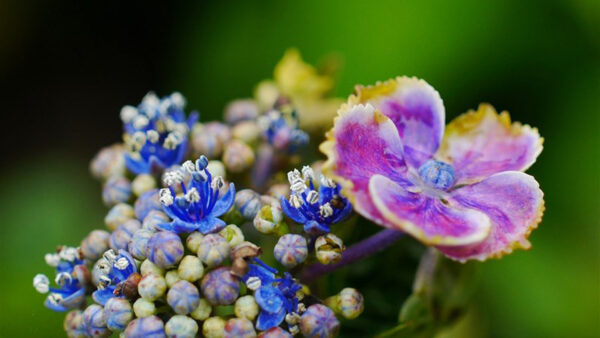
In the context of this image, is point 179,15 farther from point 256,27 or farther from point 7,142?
point 7,142

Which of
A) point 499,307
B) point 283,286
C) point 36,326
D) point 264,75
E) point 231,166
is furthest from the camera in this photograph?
point 264,75

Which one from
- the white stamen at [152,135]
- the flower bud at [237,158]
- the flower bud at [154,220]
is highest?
the white stamen at [152,135]

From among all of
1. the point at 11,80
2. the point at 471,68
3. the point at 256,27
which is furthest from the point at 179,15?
the point at 471,68

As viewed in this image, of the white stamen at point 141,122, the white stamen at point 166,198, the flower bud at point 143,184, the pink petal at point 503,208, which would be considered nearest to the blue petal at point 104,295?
the white stamen at point 166,198

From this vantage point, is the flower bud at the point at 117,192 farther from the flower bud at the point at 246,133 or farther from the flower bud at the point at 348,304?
the flower bud at the point at 348,304

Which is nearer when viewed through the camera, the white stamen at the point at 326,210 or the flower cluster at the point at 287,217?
the flower cluster at the point at 287,217
